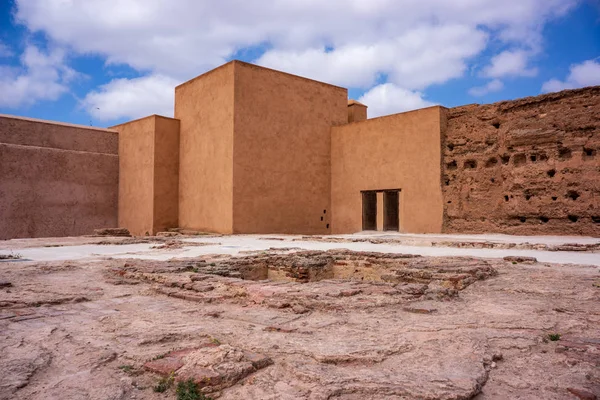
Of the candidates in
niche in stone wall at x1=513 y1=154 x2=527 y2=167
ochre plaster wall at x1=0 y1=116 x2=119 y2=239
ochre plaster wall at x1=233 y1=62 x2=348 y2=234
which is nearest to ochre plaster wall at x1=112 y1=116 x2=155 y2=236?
ochre plaster wall at x1=0 y1=116 x2=119 y2=239

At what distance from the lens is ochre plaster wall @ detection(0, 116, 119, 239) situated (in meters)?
16.7

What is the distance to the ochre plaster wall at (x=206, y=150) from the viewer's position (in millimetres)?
15500

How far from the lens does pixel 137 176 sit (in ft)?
60.1

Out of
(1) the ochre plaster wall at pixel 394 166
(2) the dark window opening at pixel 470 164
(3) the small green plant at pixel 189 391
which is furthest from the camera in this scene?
(1) the ochre plaster wall at pixel 394 166

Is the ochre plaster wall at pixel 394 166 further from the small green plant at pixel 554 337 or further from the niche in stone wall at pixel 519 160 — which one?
the small green plant at pixel 554 337

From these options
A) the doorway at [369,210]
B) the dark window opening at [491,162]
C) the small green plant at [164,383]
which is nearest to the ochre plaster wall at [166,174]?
the doorway at [369,210]

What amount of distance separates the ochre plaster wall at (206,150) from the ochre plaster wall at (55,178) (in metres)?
3.83

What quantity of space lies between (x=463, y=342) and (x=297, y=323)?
117 centimetres

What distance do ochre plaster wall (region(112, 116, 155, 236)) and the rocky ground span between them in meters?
12.7

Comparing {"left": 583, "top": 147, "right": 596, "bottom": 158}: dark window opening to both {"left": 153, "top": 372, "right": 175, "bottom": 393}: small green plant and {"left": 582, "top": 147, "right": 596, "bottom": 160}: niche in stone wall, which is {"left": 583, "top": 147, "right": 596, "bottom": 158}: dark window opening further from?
{"left": 153, "top": 372, "right": 175, "bottom": 393}: small green plant

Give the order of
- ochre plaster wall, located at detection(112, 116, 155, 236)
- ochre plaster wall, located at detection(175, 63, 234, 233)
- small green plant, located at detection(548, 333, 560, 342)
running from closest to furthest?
small green plant, located at detection(548, 333, 560, 342), ochre plaster wall, located at detection(175, 63, 234, 233), ochre plaster wall, located at detection(112, 116, 155, 236)

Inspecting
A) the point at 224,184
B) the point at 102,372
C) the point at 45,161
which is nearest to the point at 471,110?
the point at 224,184

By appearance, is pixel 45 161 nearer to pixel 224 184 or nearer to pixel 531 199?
pixel 224 184

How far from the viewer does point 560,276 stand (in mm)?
5117
